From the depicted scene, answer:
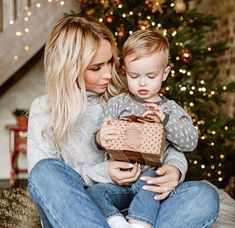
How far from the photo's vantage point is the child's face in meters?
2.03

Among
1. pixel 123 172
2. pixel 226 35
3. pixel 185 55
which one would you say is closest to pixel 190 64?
pixel 185 55

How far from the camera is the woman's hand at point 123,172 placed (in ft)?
6.56

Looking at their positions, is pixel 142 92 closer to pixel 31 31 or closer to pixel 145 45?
pixel 145 45

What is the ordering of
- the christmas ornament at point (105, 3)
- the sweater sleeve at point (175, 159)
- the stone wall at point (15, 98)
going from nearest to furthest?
the sweater sleeve at point (175, 159) → the christmas ornament at point (105, 3) → the stone wall at point (15, 98)

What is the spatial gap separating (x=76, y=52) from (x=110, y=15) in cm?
162

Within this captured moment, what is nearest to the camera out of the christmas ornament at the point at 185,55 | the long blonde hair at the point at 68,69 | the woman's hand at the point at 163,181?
the woman's hand at the point at 163,181

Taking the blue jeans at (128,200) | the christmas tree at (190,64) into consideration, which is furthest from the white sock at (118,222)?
the christmas tree at (190,64)

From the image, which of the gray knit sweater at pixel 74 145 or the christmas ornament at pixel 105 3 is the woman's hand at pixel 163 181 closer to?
the gray knit sweater at pixel 74 145

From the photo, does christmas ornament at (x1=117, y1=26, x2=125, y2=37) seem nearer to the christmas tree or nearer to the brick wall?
the christmas tree

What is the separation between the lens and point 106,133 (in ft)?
6.35

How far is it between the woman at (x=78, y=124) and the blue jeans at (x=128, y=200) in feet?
0.10

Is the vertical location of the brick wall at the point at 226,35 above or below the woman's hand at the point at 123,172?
below

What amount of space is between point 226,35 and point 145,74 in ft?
8.96

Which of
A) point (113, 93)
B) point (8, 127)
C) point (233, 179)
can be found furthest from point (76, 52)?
point (8, 127)
